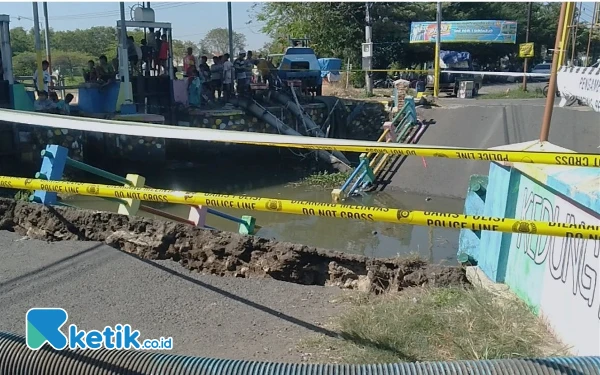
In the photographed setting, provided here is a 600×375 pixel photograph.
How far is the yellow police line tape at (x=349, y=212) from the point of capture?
2666mm

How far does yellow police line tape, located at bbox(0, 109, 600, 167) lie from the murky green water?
690 centimetres

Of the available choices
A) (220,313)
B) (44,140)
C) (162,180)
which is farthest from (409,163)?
(220,313)

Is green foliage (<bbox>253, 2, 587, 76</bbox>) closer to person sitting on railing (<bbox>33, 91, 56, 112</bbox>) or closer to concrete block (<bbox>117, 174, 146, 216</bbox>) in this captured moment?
person sitting on railing (<bbox>33, 91, 56, 112</bbox>)

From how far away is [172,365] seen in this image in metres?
3.07

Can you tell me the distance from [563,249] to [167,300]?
9.82ft

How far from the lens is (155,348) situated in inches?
169

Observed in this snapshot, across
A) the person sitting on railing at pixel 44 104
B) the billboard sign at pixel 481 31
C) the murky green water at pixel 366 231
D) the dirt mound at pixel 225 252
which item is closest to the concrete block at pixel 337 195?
the murky green water at pixel 366 231

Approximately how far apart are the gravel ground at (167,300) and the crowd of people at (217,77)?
1272 centimetres

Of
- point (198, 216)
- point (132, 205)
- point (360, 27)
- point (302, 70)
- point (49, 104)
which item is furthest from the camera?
point (360, 27)

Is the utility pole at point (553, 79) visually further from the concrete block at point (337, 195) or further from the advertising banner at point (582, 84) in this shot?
the concrete block at point (337, 195)

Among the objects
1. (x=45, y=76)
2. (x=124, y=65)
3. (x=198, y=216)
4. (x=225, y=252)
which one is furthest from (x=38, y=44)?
(x=225, y=252)

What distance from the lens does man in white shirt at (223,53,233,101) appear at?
19312 millimetres

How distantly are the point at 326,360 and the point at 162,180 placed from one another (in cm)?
1362

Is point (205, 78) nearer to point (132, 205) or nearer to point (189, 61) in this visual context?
point (189, 61)
